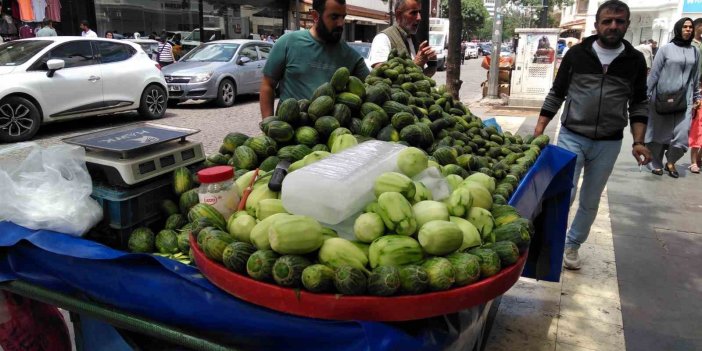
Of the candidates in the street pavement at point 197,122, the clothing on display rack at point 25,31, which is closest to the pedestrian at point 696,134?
the street pavement at point 197,122

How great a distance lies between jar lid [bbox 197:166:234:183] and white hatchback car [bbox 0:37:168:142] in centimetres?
783

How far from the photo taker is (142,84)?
1048cm

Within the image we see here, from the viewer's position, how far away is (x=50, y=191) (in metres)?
1.95

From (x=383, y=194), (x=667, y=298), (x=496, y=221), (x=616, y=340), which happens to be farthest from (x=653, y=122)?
(x=383, y=194)

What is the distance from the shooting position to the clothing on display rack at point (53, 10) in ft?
49.1

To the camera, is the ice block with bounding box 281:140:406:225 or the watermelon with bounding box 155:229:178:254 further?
the watermelon with bounding box 155:229:178:254

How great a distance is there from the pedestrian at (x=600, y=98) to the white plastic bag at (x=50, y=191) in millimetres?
3152

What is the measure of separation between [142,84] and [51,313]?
907 centimetres

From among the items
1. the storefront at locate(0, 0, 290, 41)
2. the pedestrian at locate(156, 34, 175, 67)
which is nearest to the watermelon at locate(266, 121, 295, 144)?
the pedestrian at locate(156, 34, 175, 67)

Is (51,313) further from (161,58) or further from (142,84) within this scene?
(161,58)

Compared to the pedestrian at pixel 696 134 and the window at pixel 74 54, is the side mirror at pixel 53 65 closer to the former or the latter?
the window at pixel 74 54

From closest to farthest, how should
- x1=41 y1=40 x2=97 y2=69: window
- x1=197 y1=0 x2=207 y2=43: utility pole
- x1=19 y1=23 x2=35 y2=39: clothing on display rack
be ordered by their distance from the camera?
x1=41 y1=40 x2=97 y2=69: window, x1=19 y1=23 x2=35 y2=39: clothing on display rack, x1=197 y1=0 x2=207 y2=43: utility pole

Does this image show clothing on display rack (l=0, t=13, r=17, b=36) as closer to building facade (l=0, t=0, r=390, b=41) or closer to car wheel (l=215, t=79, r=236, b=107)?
building facade (l=0, t=0, r=390, b=41)

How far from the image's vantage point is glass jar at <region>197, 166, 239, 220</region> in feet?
6.24
